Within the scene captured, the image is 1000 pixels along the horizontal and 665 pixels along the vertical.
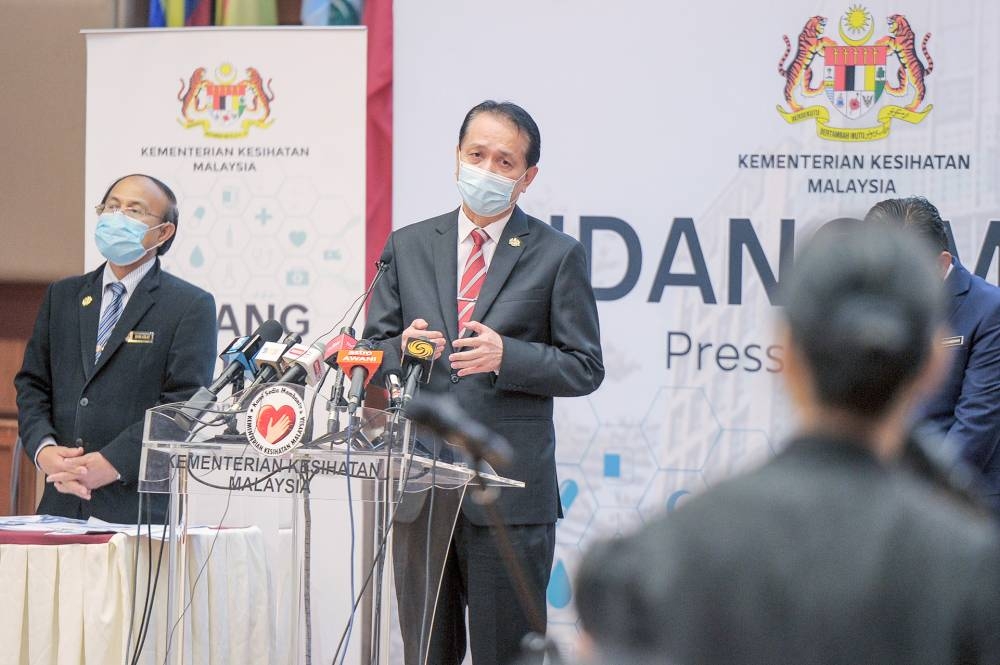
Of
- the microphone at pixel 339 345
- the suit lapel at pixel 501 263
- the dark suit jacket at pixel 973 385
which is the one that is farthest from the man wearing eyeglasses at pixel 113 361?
the dark suit jacket at pixel 973 385

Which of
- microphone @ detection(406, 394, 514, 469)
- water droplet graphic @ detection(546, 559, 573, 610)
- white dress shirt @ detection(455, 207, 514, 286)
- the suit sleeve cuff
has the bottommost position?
water droplet graphic @ detection(546, 559, 573, 610)

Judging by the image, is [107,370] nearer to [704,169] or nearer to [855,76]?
[704,169]

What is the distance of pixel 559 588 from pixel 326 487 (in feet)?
7.48

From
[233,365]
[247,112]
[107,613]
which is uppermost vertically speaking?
[247,112]

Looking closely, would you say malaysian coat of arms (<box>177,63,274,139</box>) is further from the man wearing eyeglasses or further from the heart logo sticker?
the heart logo sticker

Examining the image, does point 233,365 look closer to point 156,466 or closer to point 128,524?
point 156,466

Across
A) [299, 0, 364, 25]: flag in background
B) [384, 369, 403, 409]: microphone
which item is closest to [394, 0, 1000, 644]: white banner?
[299, 0, 364, 25]: flag in background

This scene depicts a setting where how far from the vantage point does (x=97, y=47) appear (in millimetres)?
4844

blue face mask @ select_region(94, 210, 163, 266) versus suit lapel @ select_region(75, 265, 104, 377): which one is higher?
blue face mask @ select_region(94, 210, 163, 266)

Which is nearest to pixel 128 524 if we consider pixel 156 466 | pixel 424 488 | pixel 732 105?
pixel 156 466

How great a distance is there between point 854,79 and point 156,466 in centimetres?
303

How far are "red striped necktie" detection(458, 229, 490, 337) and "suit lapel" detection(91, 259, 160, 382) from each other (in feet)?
3.65

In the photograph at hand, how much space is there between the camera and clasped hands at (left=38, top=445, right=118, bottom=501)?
3.49 m

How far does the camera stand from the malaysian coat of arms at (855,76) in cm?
447
